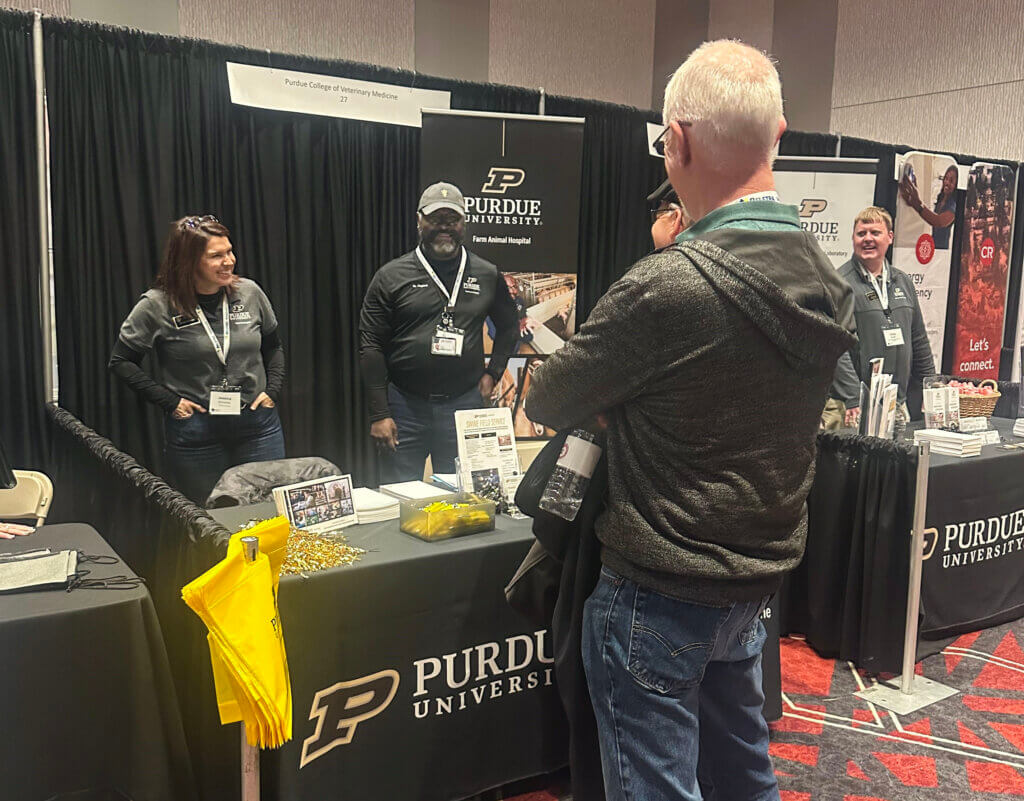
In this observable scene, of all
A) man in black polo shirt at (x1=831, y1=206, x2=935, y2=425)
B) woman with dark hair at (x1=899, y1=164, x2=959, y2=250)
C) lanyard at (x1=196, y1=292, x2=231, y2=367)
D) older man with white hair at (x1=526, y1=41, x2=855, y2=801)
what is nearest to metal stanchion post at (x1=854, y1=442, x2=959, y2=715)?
man in black polo shirt at (x1=831, y1=206, x2=935, y2=425)

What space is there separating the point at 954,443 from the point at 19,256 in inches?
153

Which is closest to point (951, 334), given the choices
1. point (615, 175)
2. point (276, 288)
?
point (615, 175)

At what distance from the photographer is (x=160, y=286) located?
323 centimetres

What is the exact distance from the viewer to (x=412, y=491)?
2.27 metres

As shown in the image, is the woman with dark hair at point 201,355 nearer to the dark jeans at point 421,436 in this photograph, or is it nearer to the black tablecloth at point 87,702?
the dark jeans at point 421,436

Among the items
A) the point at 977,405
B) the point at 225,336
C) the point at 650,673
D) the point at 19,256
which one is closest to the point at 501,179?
the point at 225,336

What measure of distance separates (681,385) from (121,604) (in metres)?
1.16

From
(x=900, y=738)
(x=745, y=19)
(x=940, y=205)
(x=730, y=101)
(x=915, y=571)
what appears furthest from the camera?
(x=745, y=19)

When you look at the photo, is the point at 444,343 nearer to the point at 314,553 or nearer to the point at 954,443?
the point at 314,553

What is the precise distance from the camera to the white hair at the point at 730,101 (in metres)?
1.13

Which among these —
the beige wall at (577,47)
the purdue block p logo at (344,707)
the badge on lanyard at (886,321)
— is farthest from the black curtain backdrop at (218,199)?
the purdue block p logo at (344,707)

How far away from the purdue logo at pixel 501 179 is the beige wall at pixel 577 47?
1201 mm

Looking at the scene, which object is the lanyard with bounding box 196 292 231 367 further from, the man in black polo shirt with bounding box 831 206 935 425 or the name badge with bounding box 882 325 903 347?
the name badge with bounding box 882 325 903 347

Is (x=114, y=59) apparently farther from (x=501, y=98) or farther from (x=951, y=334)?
(x=951, y=334)
